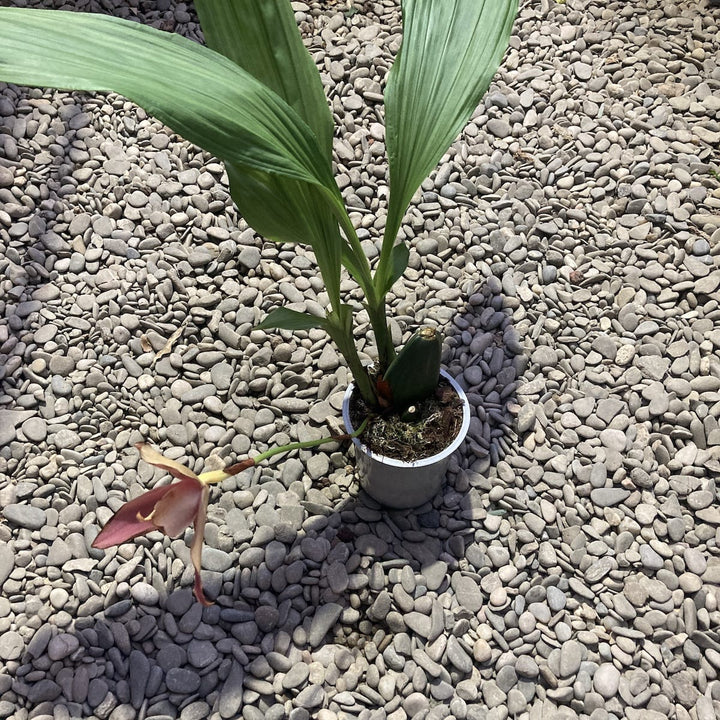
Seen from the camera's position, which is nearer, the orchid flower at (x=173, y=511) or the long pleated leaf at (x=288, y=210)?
the orchid flower at (x=173, y=511)

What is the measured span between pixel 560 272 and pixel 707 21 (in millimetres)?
977

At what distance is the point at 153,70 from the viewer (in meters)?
0.85

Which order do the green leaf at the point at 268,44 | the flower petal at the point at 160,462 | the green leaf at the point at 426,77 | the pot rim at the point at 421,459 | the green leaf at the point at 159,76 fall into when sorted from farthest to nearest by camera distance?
the pot rim at the point at 421,459
the green leaf at the point at 426,77
the green leaf at the point at 268,44
the flower petal at the point at 160,462
the green leaf at the point at 159,76

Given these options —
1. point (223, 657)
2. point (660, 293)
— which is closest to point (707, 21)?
point (660, 293)

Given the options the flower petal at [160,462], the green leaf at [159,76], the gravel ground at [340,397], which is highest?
the green leaf at [159,76]

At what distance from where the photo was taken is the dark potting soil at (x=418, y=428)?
1.30 m

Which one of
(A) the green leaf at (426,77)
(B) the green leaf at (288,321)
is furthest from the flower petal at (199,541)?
(A) the green leaf at (426,77)

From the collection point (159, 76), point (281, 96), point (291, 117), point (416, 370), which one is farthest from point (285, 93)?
point (416, 370)

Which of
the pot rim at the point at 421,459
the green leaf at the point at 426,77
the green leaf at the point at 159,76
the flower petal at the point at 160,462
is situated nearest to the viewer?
the green leaf at the point at 159,76

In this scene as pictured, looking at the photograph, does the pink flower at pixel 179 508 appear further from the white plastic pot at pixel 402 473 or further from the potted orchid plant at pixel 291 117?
the white plastic pot at pixel 402 473

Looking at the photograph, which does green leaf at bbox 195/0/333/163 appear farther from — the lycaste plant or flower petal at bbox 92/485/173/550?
flower petal at bbox 92/485/173/550

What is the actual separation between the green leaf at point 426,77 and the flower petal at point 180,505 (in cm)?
50

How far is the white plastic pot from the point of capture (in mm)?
1278

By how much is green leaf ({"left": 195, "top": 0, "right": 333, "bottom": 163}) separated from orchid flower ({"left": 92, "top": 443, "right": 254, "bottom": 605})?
1.58ft
